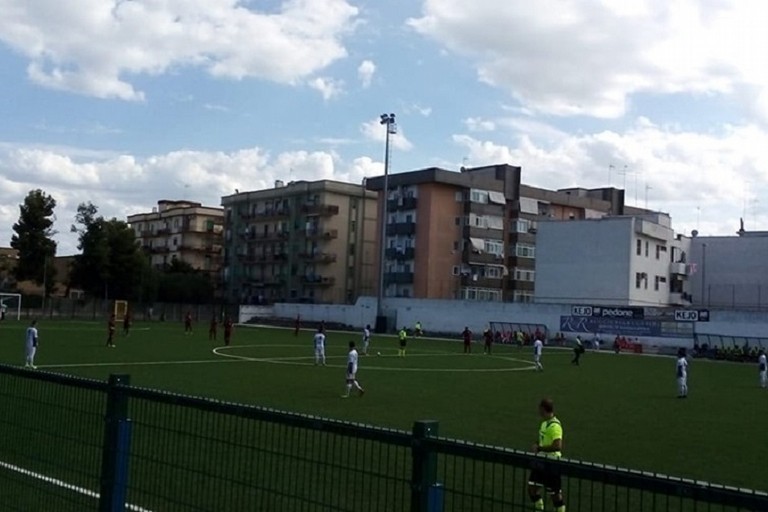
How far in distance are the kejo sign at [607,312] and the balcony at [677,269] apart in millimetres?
18671

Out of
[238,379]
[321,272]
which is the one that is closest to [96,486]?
[238,379]

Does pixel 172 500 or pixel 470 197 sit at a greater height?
pixel 470 197

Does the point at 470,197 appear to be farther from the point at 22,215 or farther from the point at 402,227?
the point at 22,215

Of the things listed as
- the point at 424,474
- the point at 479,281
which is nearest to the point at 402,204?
the point at 479,281

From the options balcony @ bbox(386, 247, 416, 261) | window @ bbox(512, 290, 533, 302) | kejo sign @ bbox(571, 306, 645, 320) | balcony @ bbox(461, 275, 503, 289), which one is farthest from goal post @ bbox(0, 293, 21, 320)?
window @ bbox(512, 290, 533, 302)

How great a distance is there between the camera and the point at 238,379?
103 ft

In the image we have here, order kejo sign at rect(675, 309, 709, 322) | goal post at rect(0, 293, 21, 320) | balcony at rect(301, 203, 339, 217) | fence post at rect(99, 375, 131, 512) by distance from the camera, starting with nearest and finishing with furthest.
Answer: fence post at rect(99, 375, 131, 512) < kejo sign at rect(675, 309, 709, 322) < goal post at rect(0, 293, 21, 320) < balcony at rect(301, 203, 339, 217)

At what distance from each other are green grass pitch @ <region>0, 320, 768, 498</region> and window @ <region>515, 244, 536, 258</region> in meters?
48.7

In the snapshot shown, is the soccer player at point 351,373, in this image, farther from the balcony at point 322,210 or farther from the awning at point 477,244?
the balcony at point 322,210

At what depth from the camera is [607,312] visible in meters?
73.9

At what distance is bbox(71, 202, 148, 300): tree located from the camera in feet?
323

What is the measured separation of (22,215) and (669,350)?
62750 mm

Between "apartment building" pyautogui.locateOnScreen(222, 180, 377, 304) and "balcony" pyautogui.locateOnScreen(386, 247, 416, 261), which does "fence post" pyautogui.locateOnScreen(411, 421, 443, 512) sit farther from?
"apartment building" pyautogui.locateOnScreen(222, 180, 377, 304)

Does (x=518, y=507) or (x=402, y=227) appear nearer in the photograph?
(x=518, y=507)
